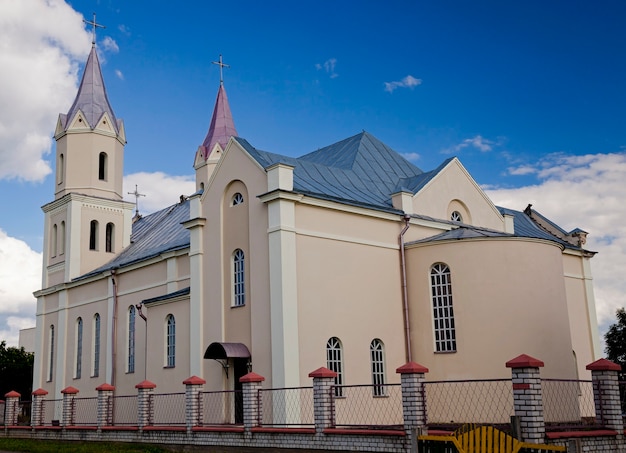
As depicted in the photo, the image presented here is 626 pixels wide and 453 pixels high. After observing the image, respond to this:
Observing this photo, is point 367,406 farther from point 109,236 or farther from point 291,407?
point 109,236

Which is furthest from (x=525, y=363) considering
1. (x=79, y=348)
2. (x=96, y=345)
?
(x=79, y=348)

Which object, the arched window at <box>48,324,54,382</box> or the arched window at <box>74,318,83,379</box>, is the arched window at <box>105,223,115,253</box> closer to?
the arched window at <box>74,318,83,379</box>

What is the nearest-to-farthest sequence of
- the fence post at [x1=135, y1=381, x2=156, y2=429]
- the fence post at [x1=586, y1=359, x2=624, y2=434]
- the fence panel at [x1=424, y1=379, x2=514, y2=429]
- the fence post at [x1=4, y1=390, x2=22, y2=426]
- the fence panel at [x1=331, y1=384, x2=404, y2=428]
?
the fence post at [x1=586, y1=359, x2=624, y2=434] < the fence panel at [x1=424, y1=379, x2=514, y2=429] < the fence panel at [x1=331, y1=384, x2=404, y2=428] < the fence post at [x1=135, y1=381, x2=156, y2=429] < the fence post at [x1=4, y1=390, x2=22, y2=426]

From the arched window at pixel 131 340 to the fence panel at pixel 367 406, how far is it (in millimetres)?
10805

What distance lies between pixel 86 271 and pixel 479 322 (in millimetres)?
18535

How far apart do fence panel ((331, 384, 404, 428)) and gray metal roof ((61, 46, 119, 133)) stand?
1904 cm

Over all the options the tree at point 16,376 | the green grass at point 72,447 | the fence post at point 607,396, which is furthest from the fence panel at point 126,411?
the tree at point 16,376

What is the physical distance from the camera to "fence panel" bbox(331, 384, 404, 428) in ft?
59.8

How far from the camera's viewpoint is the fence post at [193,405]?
1689 centimetres

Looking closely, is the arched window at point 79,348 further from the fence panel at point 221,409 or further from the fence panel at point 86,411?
the fence panel at point 221,409

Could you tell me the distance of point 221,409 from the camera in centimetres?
1923

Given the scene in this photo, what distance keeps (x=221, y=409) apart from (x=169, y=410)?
103 inches

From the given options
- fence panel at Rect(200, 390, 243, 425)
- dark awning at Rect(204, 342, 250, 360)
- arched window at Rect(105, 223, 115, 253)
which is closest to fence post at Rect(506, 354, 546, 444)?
dark awning at Rect(204, 342, 250, 360)

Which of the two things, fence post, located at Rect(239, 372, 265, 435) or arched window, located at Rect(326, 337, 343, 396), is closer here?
fence post, located at Rect(239, 372, 265, 435)
